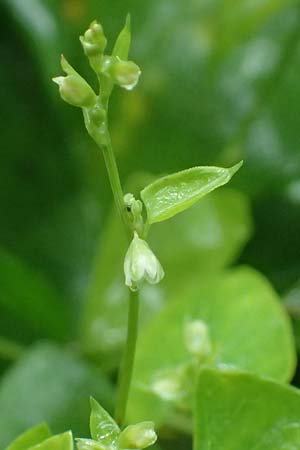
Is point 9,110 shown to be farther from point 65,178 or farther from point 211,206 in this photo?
point 211,206

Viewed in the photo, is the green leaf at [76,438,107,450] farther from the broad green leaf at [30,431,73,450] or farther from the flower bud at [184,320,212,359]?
the flower bud at [184,320,212,359]

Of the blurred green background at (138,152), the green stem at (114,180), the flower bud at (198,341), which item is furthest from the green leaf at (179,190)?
the blurred green background at (138,152)

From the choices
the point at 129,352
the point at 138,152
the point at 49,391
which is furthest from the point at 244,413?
the point at 138,152

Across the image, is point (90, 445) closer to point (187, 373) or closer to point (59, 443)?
point (59, 443)

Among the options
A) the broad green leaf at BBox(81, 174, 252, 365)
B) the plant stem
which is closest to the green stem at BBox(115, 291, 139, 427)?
the plant stem

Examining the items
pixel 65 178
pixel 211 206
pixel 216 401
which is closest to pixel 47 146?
pixel 65 178
